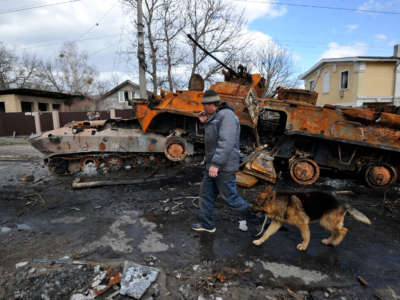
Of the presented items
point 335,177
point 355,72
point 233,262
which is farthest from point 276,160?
point 355,72

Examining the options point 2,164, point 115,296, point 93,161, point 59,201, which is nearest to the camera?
point 115,296

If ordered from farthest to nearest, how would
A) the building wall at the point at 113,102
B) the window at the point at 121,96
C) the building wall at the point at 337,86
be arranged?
the window at the point at 121,96 < the building wall at the point at 113,102 < the building wall at the point at 337,86

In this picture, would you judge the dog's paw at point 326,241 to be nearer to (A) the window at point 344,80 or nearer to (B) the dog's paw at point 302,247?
(B) the dog's paw at point 302,247

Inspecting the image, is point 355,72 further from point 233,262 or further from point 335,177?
point 233,262

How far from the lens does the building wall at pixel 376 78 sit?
16734 millimetres

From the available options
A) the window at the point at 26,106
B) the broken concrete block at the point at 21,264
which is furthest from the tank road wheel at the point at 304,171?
the window at the point at 26,106

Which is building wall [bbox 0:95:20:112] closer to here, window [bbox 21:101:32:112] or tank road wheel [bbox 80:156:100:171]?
window [bbox 21:101:32:112]

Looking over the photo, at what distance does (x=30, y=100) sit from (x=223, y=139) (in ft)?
77.3

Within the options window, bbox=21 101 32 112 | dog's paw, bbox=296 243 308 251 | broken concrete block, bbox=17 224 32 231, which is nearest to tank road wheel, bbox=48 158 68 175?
broken concrete block, bbox=17 224 32 231

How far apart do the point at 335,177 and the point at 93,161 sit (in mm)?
6463

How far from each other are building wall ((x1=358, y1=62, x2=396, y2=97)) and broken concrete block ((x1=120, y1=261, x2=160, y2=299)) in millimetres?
19516

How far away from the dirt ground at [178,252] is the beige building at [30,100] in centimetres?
1856

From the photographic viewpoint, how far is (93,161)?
6328 millimetres

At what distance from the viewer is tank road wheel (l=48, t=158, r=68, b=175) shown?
6.18 metres
